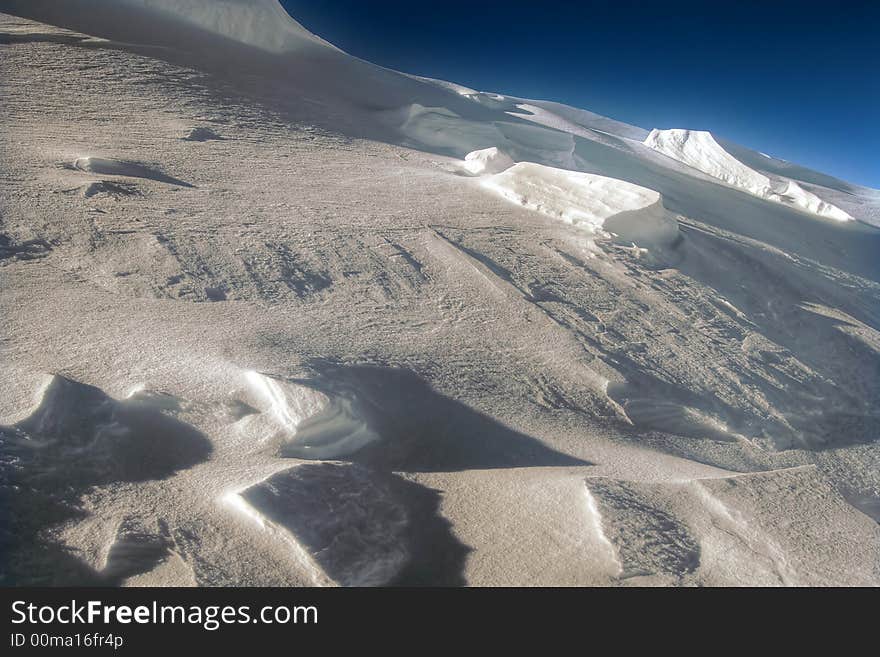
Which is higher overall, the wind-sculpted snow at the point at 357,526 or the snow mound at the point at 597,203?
the snow mound at the point at 597,203

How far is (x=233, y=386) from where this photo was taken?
2537 mm

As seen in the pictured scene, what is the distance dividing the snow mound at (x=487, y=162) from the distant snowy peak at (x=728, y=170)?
6.09 meters

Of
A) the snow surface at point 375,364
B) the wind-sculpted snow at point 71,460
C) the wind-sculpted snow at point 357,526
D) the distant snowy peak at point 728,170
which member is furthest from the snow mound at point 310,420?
the distant snowy peak at point 728,170

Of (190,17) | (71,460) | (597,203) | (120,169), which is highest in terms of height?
(190,17)

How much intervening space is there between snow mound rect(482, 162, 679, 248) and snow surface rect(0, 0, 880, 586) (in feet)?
0.08

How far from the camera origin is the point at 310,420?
2393 millimetres

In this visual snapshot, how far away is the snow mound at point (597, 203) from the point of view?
4930 mm

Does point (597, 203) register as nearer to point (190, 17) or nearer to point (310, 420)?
point (310, 420)

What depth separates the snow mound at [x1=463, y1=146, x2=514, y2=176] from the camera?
245 inches

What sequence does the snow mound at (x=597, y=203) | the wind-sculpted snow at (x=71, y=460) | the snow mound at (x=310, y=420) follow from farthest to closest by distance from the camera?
the snow mound at (x=597, y=203) < the snow mound at (x=310, y=420) < the wind-sculpted snow at (x=71, y=460)

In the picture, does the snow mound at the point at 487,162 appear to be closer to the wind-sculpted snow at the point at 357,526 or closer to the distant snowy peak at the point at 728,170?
the wind-sculpted snow at the point at 357,526

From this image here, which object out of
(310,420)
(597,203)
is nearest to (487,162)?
(597,203)

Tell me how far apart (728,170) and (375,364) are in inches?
415

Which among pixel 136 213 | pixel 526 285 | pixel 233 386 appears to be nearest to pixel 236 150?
pixel 136 213
